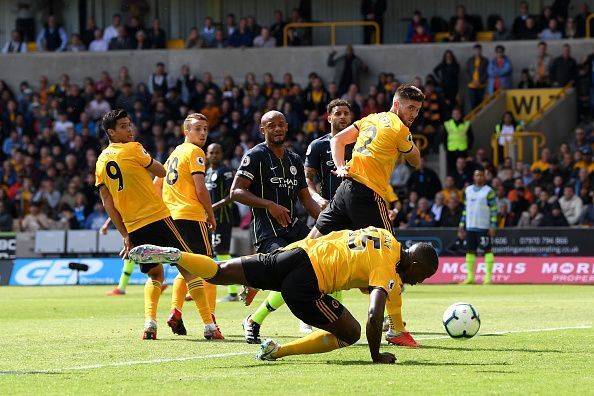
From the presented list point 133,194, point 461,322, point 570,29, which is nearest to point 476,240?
point 570,29

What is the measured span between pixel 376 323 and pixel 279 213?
3050mm

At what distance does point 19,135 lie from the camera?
3503 centimetres

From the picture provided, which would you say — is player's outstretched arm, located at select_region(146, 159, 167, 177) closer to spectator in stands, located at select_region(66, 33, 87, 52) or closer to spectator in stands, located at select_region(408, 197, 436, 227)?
spectator in stands, located at select_region(408, 197, 436, 227)

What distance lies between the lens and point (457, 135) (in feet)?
101

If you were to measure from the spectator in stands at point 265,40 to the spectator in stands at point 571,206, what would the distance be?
1205 centimetres

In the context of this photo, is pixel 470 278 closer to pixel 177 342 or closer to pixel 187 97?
pixel 187 97

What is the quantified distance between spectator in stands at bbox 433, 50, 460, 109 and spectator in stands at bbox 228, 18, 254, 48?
648cm

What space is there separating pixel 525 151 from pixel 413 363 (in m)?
23.0

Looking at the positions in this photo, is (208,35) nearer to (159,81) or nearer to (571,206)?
(159,81)

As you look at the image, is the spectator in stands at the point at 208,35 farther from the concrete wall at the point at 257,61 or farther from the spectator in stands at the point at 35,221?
the spectator in stands at the point at 35,221

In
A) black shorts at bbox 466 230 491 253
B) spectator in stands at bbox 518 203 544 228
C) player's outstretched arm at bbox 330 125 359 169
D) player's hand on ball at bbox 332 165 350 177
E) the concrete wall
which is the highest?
the concrete wall

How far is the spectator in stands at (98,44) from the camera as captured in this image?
38.2 meters

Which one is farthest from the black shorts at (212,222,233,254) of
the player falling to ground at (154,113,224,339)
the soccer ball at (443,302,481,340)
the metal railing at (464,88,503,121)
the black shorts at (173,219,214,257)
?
the metal railing at (464,88,503,121)

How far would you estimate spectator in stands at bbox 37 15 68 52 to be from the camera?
1527 inches
